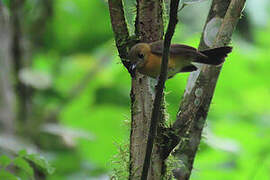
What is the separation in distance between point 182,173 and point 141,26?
52 centimetres

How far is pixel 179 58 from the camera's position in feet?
5.01

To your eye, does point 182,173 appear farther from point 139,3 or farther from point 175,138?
point 139,3

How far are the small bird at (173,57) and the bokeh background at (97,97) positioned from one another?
129 cm

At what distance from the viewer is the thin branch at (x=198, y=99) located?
4.50 feet

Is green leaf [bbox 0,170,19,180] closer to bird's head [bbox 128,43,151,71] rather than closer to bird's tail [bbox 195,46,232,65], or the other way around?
bird's head [bbox 128,43,151,71]

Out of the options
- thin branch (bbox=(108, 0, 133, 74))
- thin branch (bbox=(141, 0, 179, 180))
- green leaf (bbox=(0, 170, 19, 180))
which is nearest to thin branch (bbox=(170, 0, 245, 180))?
thin branch (bbox=(141, 0, 179, 180))

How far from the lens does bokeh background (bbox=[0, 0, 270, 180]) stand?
10.1 feet

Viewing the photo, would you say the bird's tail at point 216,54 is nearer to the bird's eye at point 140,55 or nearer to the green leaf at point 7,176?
the bird's eye at point 140,55

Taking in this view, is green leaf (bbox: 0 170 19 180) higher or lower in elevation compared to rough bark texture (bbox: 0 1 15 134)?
lower

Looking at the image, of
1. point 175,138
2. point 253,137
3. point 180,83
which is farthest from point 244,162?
point 175,138

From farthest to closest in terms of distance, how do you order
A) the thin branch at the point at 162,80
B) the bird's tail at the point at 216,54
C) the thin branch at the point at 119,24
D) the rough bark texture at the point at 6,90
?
the rough bark texture at the point at 6,90 < the bird's tail at the point at 216,54 < the thin branch at the point at 119,24 < the thin branch at the point at 162,80

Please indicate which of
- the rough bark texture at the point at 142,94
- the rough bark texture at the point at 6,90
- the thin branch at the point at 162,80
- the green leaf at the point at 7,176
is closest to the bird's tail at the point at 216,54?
the rough bark texture at the point at 142,94

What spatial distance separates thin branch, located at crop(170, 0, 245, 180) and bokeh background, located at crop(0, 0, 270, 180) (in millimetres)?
1186

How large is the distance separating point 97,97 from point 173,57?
2.39m
